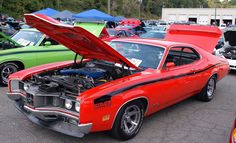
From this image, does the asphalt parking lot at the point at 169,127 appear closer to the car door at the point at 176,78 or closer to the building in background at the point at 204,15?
the car door at the point at 176,78

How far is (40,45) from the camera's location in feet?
26.2

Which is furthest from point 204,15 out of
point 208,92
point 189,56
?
point 189,56

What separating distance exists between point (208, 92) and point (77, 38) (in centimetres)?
358

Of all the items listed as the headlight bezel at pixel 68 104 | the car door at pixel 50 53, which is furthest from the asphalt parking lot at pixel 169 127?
the car door at pixel 50 53

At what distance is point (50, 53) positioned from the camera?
7980 millimetres

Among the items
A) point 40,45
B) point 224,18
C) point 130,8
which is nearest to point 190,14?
point 224,18

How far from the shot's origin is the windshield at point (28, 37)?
8094mm

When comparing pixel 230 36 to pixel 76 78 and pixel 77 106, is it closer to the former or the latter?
pixel 76 78

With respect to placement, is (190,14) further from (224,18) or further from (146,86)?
(146,86)

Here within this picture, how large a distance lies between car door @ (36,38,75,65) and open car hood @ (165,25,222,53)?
2.98 meters

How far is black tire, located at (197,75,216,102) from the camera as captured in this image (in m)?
6.42

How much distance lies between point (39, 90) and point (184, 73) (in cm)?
268

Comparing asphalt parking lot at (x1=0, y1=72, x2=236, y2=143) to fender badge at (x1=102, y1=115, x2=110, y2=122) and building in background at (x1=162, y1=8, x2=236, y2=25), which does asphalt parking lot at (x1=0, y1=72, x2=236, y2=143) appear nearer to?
fender badge at (x1=102, y1=115, x2=110, y2=122)

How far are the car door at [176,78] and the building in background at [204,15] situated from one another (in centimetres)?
7967
